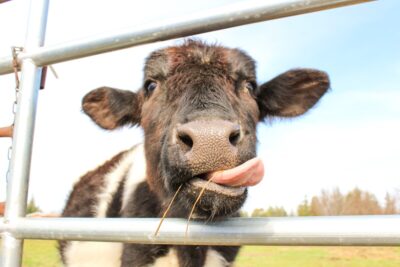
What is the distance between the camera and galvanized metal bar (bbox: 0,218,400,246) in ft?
3.58

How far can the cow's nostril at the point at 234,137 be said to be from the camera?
5.63 feet

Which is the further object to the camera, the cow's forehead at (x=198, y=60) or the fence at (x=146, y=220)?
the cow's forehead at (x=198, y=60)

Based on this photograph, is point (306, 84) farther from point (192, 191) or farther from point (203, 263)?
point (192, 191)

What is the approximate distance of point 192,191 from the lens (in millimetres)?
1661

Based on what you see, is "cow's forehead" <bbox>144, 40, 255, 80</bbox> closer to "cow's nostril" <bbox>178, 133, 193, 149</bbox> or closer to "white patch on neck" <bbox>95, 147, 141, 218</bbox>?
"cow's nostril" <bbox>178, 133, 193, 149</bbox>

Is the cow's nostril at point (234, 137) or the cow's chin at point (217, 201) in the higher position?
the cow's nostril at point (234, 137)

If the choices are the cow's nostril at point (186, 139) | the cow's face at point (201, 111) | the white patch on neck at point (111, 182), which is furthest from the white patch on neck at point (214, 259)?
the cow's nostril at point (186, 139)

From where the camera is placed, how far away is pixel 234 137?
68.7 inches

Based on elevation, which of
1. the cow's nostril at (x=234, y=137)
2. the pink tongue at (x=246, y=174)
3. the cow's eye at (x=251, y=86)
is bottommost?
the pink tongue at (x=246, y=174)

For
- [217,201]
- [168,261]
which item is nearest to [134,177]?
[168,261]

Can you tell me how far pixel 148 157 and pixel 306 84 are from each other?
1.56 meters

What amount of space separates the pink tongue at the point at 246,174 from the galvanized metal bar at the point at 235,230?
0.15 meters

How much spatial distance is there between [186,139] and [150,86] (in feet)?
4.95

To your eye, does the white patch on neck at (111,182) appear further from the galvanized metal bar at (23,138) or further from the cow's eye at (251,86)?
the galvanized metal bar at (23,138)
